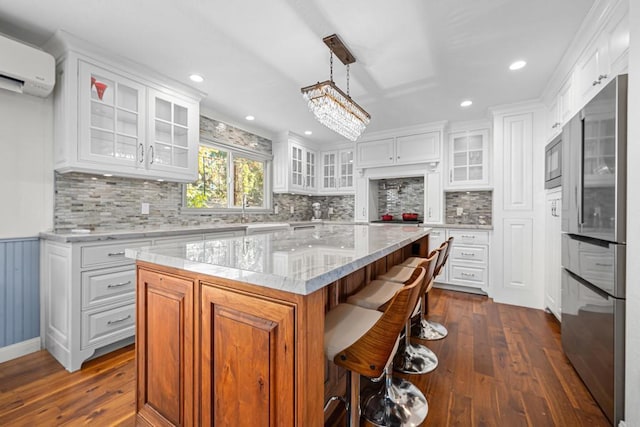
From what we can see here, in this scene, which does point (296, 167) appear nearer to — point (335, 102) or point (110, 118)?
point (335, 102)

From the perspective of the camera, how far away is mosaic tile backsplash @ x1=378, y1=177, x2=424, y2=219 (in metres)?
4.93

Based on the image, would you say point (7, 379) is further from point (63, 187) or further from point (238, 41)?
point (238, 41)

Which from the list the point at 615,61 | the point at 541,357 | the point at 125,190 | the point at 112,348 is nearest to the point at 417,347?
the point at 541,357

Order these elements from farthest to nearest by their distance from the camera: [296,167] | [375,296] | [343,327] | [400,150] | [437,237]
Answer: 1. [296,167]
2. [400,150]
3. [437,237]
4. [375,296]
5. [343,327]

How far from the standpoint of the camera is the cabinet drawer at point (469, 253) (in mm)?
3771

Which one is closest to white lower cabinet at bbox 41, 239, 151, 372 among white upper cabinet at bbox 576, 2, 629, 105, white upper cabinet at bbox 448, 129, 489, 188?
white upper cabinet at bbox 576, 2, 629, 105

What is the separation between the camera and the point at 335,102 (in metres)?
2.26

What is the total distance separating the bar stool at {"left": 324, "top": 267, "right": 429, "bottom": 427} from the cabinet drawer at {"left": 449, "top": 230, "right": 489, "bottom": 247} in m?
2.65

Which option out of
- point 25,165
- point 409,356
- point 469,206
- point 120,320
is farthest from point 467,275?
point 25,165

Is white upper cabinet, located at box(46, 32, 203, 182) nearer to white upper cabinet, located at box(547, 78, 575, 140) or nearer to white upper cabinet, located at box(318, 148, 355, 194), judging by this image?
white upper cabinet, located at box(318, 148, 355, 194)

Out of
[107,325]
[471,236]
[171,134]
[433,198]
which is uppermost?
[171,134]

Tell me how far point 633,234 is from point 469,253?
270 centimetres

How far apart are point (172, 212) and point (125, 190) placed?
1.78 ft

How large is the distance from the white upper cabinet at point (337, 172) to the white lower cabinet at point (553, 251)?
291 cm
